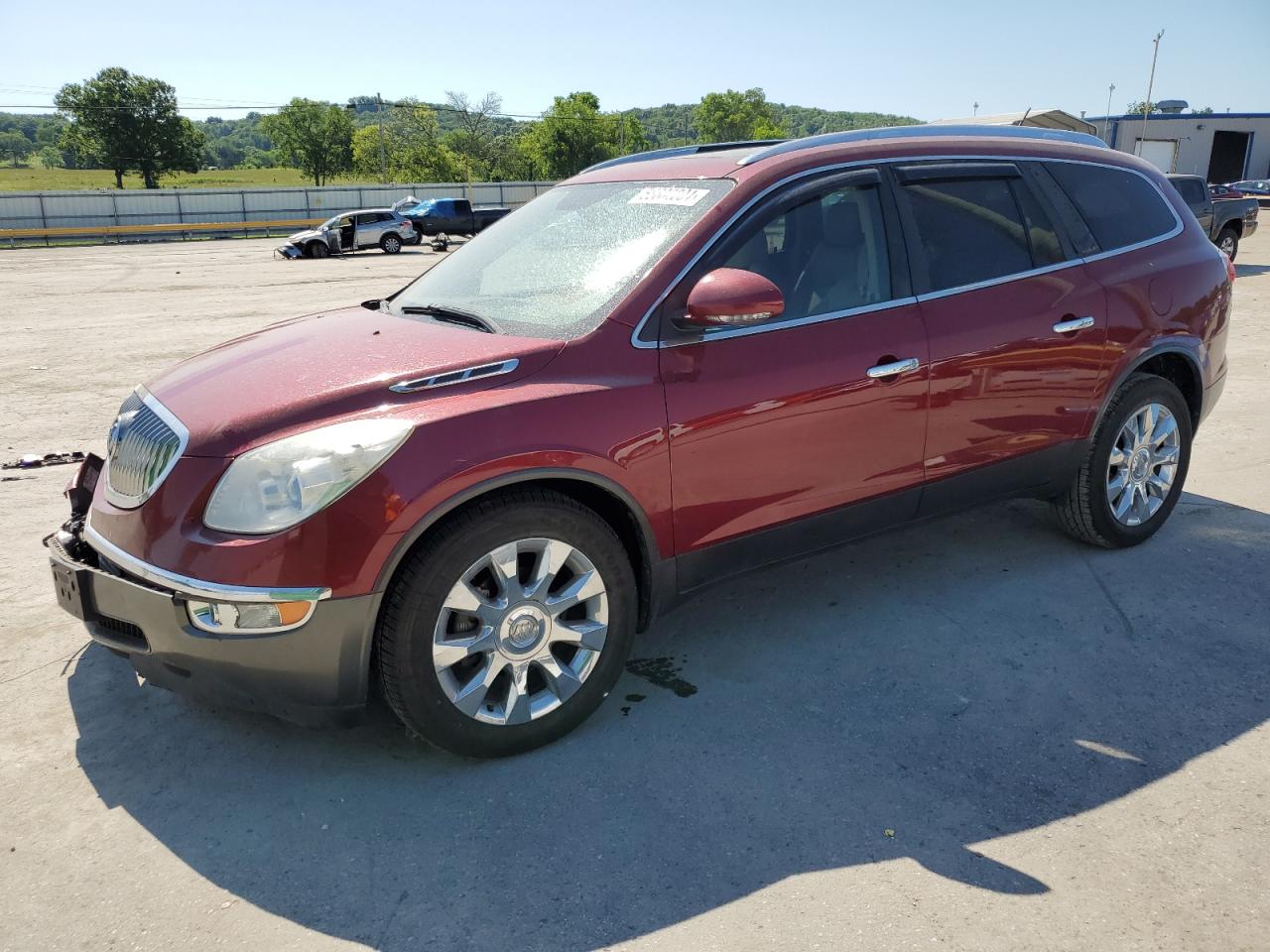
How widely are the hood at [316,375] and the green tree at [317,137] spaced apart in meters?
105

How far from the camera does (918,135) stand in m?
4.14

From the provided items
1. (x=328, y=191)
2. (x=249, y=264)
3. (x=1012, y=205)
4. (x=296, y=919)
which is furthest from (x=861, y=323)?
(x=328, y=191)

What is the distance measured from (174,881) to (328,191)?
165ft

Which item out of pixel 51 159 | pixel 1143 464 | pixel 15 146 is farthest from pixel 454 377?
pixel 15 146

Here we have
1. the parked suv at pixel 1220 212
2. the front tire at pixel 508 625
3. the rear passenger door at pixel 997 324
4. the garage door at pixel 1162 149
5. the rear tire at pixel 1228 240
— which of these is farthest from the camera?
the garage door at pixel 1162 149

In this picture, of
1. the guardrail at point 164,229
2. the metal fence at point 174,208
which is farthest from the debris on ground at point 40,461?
the guardrail at point 164,229

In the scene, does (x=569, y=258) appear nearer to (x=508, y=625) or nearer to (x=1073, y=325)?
(x=508, y=625)

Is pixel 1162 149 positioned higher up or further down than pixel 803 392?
higher up

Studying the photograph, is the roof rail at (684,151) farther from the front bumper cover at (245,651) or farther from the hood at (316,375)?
the front bumper cover at (245,651)

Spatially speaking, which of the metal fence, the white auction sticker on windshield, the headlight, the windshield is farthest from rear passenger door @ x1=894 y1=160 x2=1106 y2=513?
the metal fence

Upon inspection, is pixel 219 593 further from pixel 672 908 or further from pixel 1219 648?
pixel 1219 648

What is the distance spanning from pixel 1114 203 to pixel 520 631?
3.48 metres

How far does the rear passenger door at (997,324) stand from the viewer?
3936mm

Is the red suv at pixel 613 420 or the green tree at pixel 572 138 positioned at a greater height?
the green tree at pixel 572 138
